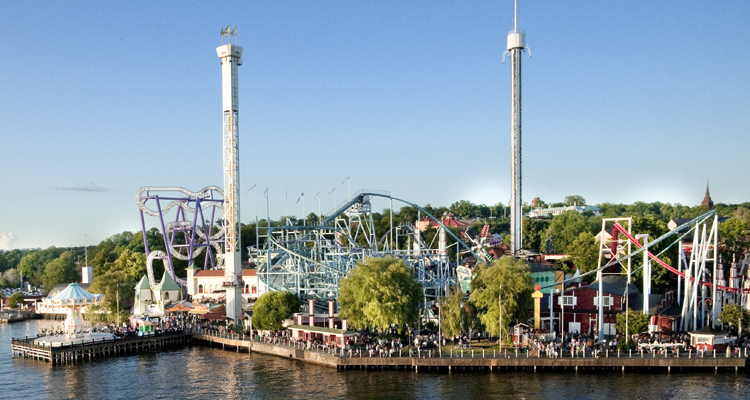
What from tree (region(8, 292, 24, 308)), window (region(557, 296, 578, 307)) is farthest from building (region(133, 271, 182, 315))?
window (region(557, 296, 578, 307))

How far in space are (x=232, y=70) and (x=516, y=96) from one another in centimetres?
3912

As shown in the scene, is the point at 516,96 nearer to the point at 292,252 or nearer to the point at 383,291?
the point at 292,252

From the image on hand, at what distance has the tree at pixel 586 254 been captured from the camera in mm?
79206

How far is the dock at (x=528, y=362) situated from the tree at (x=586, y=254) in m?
30.9

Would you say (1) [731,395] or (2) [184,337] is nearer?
(1) [731,395]

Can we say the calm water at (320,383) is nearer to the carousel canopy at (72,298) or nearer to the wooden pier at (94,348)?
the wooden pier at (94,348)

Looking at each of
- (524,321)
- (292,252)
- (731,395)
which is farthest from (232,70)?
(731,395)

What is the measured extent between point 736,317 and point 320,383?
3276 centimetres

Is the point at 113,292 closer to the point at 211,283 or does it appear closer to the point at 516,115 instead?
the point at 211,283

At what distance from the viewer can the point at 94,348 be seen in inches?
2331

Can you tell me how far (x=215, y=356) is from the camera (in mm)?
57906

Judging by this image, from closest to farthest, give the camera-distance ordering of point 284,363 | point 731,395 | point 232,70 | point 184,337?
point 731,395 < point 284,363 < point 184,337 < point 232,70

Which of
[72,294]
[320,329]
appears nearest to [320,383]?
[320,329]

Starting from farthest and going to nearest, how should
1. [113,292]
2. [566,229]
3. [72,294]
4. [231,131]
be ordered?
[566,229] → [113,292] → [231,131] → [72,294]
